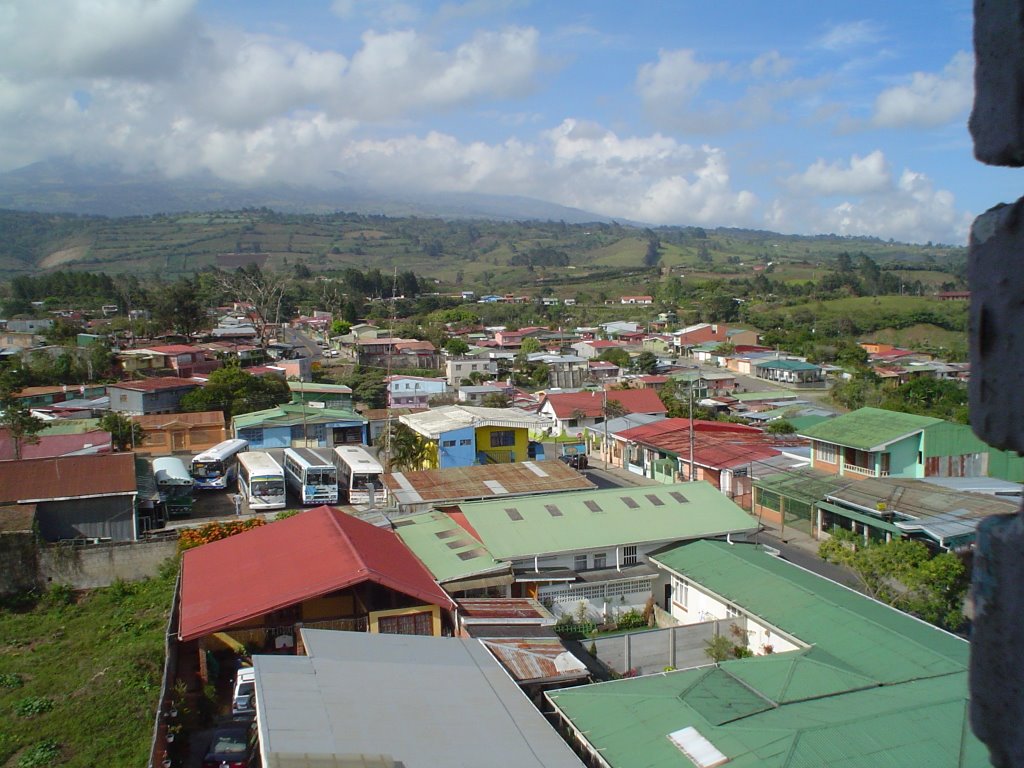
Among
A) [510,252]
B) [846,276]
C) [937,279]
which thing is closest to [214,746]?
[846,276]

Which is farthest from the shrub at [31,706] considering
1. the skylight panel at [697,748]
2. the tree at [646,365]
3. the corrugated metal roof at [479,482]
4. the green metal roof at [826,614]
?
the tree at [646,365]

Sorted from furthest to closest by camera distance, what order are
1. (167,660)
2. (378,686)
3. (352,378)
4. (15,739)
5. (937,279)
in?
1. (937,279)
2. (352,378)
3. (167,660)
4. (15,739)
5. (378,686)

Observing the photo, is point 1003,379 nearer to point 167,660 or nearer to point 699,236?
point 167,660

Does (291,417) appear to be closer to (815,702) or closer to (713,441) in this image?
(713,441)

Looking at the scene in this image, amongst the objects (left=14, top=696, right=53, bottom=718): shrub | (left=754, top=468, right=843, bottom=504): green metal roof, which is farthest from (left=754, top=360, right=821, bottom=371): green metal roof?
(left=14, top=696, right=53, bottom=718): shrub

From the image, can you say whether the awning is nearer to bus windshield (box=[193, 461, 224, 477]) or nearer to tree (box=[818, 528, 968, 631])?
tree (box=[818, 528, 968, 631])

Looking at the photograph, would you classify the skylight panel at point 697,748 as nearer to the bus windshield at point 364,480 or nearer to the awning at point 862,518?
the awning at point 862,518

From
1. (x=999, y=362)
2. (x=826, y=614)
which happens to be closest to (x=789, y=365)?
(x=826, y=614)
